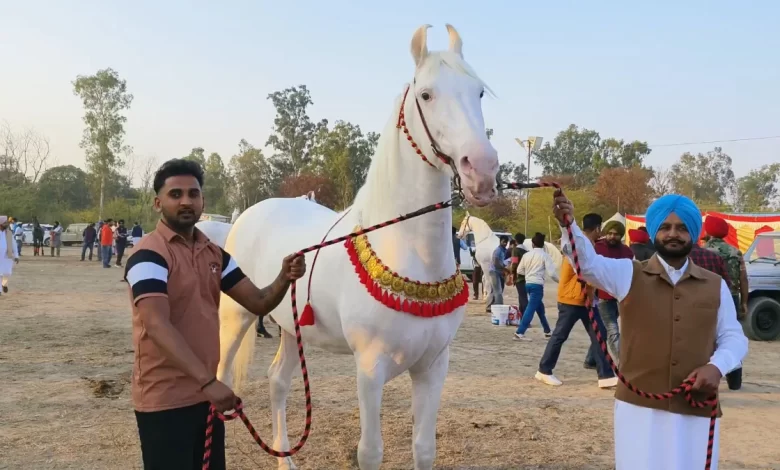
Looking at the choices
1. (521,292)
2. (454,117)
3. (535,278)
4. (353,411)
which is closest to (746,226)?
(521,292)

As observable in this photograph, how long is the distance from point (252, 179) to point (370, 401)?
5755 centimetres

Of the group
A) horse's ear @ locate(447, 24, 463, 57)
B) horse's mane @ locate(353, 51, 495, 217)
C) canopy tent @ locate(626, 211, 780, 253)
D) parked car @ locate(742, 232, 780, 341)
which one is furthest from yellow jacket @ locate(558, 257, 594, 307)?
canopy tent @ locate(626, 211, 780, 253)

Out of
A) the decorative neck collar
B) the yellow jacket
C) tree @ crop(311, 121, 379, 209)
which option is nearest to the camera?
the decorative neck collar

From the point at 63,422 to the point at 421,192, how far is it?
366 centimetres

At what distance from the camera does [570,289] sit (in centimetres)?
685

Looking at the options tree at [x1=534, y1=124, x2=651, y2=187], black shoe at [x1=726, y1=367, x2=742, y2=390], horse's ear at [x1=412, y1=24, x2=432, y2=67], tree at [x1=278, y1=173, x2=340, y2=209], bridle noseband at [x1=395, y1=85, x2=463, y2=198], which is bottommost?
black shoe at [x1=726, y1=367, x2=742, y2=390]

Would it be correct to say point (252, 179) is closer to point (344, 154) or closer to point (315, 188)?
point (315, 188)

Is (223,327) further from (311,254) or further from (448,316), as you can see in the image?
(448,316)

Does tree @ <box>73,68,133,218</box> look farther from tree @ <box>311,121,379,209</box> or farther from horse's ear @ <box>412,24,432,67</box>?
horse's ear @ <box>412,24,432,67</box>

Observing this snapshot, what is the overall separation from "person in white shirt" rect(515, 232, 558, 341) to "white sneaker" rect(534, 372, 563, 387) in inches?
103

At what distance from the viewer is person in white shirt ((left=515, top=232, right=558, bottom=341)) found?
30.6 feet

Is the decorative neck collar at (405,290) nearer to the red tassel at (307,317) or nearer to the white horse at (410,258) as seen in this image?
the white horse at (410,258)

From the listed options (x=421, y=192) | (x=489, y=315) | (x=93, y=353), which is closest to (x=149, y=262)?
(x=421, y=192)

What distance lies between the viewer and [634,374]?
237 centimetres
